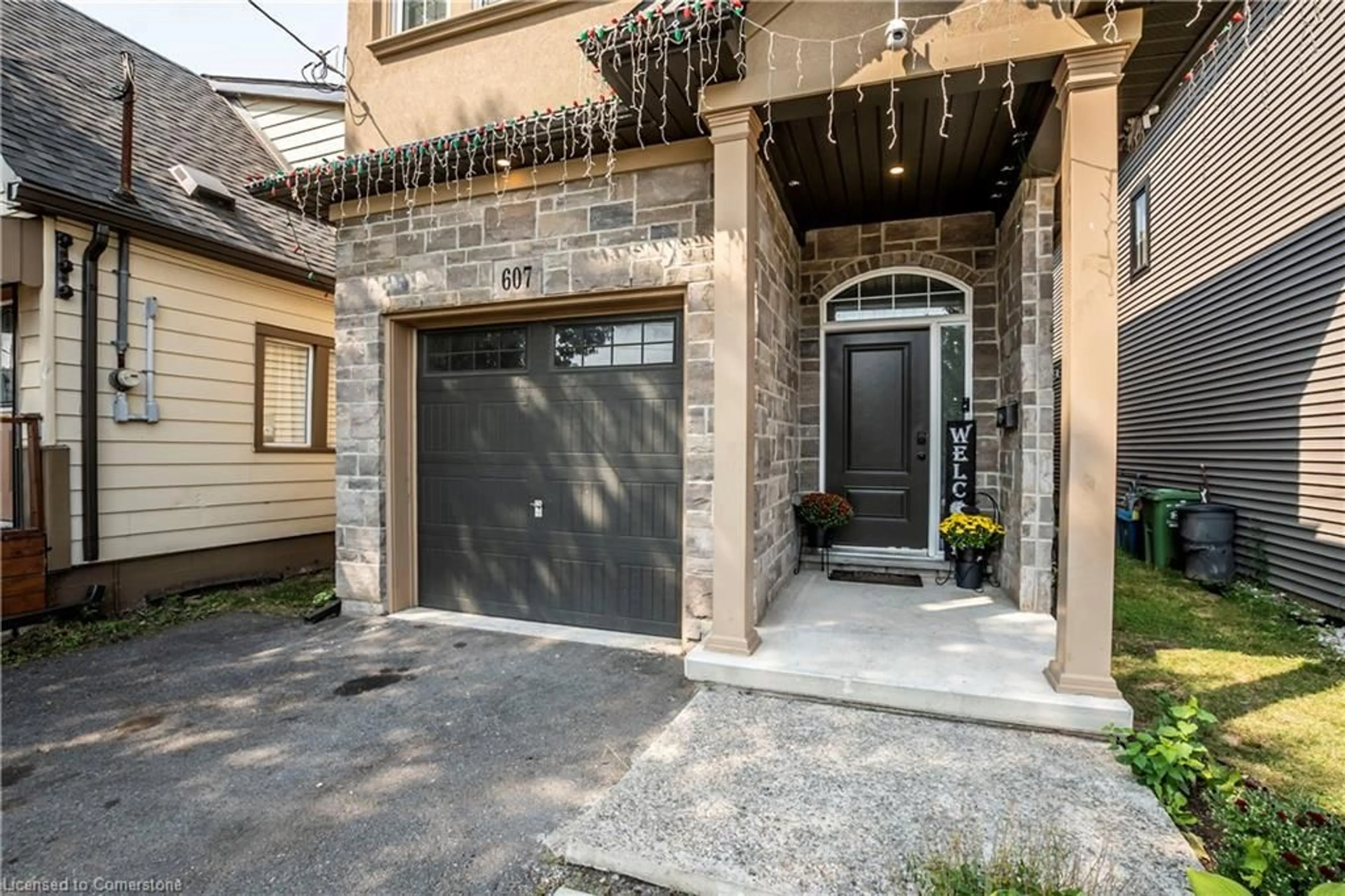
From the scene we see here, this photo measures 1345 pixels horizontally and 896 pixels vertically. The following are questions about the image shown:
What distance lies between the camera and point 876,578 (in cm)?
486

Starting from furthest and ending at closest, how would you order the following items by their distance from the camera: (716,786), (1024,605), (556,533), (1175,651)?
1. (556,533)
2. (1024,605)
3. (1175,651)
4. (716,786)

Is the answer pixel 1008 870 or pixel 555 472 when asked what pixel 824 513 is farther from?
pixel 1008 870

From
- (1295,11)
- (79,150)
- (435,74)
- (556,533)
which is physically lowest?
(556,533)

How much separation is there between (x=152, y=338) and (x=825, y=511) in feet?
18.8

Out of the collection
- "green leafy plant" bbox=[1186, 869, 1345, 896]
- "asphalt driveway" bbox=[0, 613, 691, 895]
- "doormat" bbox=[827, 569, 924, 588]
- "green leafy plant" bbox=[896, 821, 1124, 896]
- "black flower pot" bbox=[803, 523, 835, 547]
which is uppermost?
"black flower pot" bbox=[803, 523, 835, 547]

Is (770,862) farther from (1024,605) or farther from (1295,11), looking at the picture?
(1295,11)

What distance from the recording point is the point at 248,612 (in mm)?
4812

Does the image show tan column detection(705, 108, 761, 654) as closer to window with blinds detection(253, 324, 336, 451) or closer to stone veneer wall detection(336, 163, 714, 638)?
stone veneer wall detection(336, 163, 714, 638)

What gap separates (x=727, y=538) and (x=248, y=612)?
13.7 feet

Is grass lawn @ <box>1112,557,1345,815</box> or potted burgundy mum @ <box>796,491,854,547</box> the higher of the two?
potted burgundy mum @ <box>796,491,854,547</box>

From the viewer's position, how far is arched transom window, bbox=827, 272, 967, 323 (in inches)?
199

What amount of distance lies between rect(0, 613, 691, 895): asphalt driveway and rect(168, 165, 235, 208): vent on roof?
4.10m

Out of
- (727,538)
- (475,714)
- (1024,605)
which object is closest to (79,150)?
(475,714)

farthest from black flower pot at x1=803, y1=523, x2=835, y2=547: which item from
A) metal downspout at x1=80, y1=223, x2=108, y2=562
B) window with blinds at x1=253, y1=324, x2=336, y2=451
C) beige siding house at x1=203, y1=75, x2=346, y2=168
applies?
beige siding house at x1=203, y1=75, x2=346, y2=168
